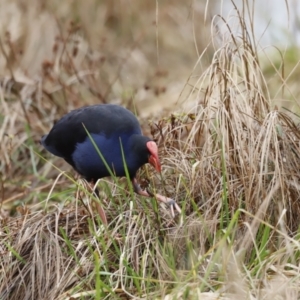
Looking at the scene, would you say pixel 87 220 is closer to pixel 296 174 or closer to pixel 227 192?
pixel 227 192

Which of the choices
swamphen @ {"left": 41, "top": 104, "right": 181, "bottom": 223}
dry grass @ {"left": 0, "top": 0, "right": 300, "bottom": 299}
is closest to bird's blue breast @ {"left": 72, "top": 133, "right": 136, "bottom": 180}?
swamphen @ {"left": 41, "top": 104, "right": 181, "bottom": 223}

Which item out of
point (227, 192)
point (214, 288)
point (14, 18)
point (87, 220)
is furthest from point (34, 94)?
point (214, 288)

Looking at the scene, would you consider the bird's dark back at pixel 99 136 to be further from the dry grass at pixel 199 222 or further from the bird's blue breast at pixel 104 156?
→ the dry grass at pixel 199 222

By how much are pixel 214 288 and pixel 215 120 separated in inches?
35.0

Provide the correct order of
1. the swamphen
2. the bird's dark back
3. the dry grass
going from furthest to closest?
the bird's dark back → the swamphen → the dry grass

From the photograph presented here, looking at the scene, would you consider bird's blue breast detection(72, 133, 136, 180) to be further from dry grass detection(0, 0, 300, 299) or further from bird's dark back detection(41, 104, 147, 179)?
dry grass detection(0, 0, 300, 299)

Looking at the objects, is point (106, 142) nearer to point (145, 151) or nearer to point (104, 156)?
point (104, 156)

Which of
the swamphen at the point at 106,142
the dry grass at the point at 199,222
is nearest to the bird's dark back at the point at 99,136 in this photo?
the swamphen at the point at 106,142

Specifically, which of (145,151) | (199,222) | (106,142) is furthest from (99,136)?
(199,222)

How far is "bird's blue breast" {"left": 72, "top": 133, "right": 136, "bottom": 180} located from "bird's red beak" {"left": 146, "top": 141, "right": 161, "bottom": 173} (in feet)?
0.46

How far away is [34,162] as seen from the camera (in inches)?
195

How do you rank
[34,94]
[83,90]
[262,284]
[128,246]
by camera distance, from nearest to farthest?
[262,284] < [128,246] < [34,94] < [83,90]

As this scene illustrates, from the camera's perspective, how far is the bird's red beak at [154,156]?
362 centimetres

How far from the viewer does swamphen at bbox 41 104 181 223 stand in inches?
149
